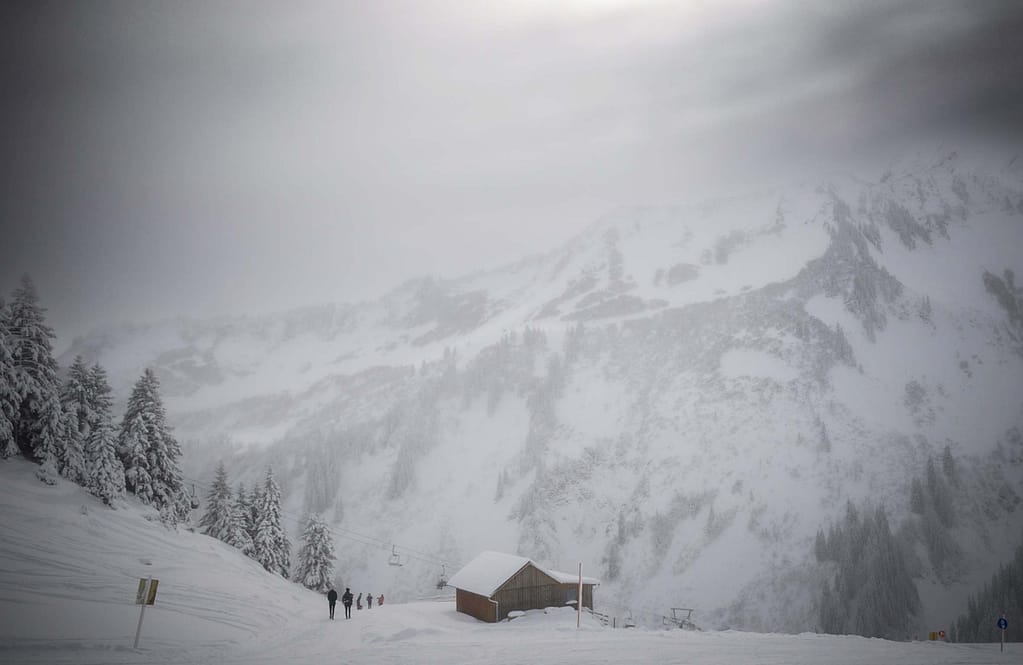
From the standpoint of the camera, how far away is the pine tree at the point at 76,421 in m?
33.6

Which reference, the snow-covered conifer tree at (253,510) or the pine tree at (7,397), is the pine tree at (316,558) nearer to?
the snow-covered conifer tree at (253,510)

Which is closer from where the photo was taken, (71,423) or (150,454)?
(71,423)

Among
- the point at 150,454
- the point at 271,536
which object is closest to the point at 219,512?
the point at 271,536

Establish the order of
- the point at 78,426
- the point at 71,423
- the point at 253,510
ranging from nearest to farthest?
the point at 71,423, the point at 78,426, the point at 253,510

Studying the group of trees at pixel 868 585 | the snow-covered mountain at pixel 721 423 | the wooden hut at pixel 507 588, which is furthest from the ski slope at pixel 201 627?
the snow-covered mountain at pixel 721 423

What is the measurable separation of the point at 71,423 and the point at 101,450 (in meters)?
2.63

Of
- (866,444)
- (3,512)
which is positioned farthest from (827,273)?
(3,512)

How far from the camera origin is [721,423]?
93.5 meters

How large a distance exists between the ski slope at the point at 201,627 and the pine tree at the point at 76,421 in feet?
5.52

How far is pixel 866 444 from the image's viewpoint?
82938 millimetres

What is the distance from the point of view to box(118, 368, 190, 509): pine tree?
38.6 m

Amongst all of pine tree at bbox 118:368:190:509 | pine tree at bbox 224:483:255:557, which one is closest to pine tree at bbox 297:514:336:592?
pine tree at bbox 224:483:255:557

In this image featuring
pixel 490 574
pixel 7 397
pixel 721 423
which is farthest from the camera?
pixel 721 423

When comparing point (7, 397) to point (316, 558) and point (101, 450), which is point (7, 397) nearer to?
point (101, 450)
